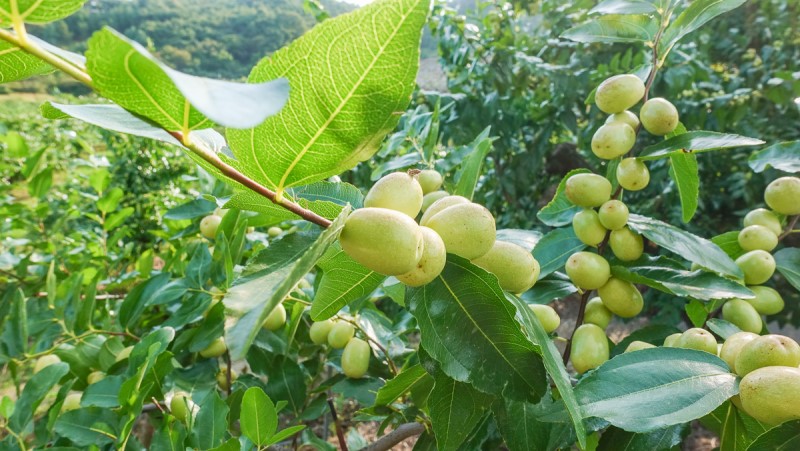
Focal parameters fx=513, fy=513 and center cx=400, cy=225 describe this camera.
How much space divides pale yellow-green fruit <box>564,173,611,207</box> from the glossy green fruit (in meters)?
0.48

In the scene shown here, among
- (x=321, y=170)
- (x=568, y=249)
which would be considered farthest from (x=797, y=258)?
(x=321, y=170)

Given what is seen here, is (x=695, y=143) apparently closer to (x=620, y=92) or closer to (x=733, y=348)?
(x=620, y=92)

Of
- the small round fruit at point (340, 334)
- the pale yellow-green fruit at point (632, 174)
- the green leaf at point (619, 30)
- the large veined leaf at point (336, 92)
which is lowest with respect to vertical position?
the small round fruit at point (340, 334)

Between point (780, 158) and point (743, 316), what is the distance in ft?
1.09

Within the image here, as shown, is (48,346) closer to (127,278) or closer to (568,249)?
(127,278)

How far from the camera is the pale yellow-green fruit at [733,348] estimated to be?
1.87 feet

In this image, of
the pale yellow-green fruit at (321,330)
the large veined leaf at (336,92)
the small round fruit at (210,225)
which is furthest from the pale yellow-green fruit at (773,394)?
the small round fruit at (210,225)

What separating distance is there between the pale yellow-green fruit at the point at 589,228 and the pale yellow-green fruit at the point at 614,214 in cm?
1

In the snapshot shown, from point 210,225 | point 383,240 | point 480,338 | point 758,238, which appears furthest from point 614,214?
point 210,225

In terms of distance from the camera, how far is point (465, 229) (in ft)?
1.57

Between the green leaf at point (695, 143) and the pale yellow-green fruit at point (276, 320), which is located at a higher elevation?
the green leaf at point (695, 143)

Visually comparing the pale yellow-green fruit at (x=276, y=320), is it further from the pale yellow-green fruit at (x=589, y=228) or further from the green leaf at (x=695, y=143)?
the green leaf at (x=695, y=143)

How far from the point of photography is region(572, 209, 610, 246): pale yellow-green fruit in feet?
2.60

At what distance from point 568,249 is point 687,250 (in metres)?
0.17
